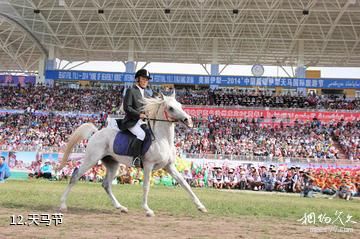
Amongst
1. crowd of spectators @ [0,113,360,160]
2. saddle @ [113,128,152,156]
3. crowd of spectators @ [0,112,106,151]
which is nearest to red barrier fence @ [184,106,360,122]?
crowd of spectators @ [0,113,360,160]

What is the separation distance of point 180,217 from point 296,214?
2769 millimetres

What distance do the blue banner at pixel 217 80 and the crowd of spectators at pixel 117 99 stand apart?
0.89 m

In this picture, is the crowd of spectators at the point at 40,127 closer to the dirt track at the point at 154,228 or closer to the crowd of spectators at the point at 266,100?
the crowd of spectators at the point at 266,100

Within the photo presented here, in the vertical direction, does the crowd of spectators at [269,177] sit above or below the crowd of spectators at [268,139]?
below

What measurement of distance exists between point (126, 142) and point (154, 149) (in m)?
0.61

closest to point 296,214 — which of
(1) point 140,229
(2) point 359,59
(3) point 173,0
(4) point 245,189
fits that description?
(1) point 140,229

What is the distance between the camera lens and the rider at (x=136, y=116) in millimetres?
8523

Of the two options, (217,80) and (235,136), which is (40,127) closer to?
(235,136)

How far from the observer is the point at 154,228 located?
266 inches

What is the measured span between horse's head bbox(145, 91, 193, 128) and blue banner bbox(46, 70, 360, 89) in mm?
33896

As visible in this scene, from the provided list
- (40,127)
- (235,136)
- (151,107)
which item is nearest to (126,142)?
(151,107)

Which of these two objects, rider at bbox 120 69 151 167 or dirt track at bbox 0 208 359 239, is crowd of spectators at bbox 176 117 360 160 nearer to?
rider at bbox 120 69 151 167

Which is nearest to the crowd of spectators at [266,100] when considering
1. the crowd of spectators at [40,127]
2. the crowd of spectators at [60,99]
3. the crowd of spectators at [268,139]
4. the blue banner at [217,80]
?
the blue banner at [217,80]

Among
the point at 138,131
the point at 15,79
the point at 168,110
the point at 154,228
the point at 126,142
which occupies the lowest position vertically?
the point at 154,228
